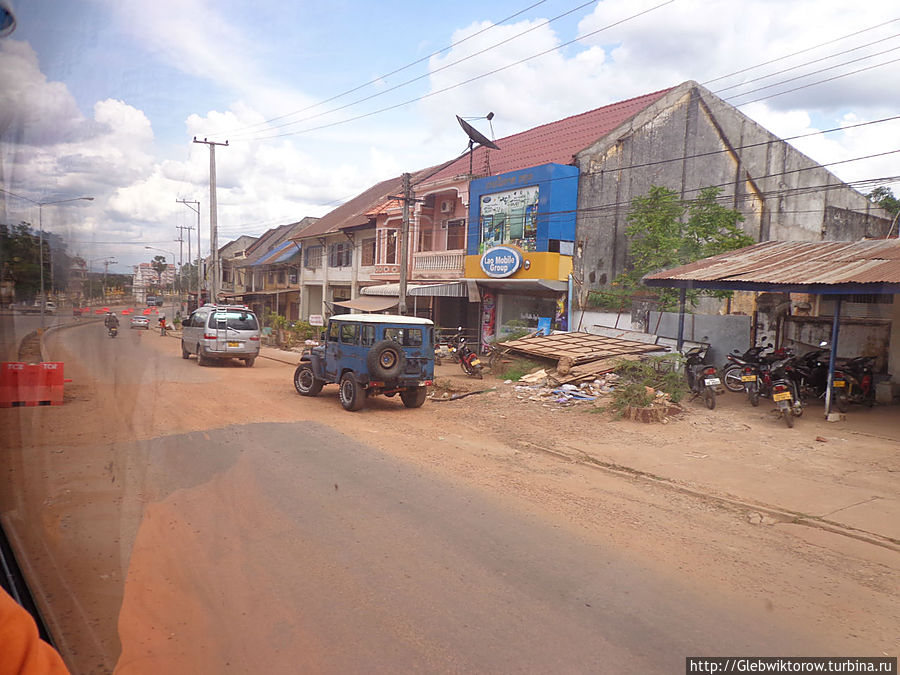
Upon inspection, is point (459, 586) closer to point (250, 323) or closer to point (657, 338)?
point (657, 338)

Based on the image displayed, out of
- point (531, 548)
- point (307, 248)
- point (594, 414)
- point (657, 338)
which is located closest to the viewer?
point (531, 548)

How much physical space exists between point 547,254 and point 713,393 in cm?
886

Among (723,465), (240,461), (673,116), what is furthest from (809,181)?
(240,461)

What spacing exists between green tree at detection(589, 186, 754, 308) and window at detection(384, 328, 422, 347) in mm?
8787

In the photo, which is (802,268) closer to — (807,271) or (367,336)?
(807,271)

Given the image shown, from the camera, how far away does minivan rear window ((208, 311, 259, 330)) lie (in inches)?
694

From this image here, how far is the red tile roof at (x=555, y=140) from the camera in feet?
68.8

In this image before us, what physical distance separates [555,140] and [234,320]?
537 inches

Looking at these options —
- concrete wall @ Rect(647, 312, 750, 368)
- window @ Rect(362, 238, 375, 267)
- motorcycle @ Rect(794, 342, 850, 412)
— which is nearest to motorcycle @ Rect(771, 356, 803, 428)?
motorcycle @ Rect(794, 342, 850, 412)

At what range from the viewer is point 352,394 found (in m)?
11.3

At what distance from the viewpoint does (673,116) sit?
69.5 ft

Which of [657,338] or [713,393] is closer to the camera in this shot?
[713,393]

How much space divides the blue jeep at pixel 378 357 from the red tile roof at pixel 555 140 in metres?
11.1

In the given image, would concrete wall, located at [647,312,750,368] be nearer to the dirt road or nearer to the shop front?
the shop front
